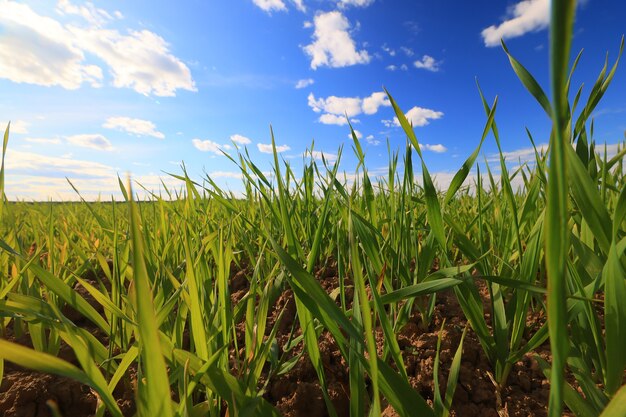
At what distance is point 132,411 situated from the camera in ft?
2.00

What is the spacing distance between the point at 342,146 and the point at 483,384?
806 millimetres

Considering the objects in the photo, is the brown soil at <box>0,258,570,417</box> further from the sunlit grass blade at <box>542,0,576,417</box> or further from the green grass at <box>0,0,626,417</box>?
the sunlit grass blade at <box>542,0,576,417</box>

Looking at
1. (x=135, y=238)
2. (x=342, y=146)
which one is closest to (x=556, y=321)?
(x=135, y=238)

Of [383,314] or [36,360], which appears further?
[383,314]

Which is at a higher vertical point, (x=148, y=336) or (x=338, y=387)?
(x=148, y=336)

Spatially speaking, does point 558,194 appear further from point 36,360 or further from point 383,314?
point 36,360

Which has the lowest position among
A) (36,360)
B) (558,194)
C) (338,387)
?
(338,387)

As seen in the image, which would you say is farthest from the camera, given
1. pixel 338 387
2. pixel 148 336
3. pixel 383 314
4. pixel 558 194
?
pixel 338 387

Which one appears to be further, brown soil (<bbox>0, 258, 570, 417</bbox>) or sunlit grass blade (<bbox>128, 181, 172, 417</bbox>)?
brown soil (<bbox>0, 258, 570, 417</bbox>)

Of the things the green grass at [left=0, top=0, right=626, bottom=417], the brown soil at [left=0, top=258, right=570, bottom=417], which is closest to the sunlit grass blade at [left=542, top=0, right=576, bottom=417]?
the green grass at [left=0, top=0, right=626, bottom=417]

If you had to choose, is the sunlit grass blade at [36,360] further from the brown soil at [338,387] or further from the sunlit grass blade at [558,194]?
the sunlit grass blade at [558,194]

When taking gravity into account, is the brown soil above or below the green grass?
below

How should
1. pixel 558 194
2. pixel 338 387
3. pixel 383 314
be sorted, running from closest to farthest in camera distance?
pixel 558 194
pixel 383 314
pixel 338 387

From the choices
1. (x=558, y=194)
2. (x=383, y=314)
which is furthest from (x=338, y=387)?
(x=558, y=194)
